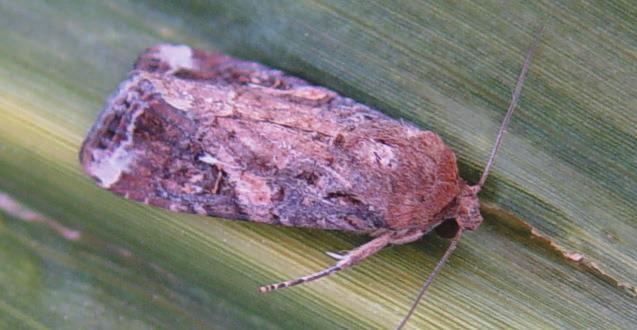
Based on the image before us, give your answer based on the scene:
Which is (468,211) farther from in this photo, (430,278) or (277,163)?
(277,163)

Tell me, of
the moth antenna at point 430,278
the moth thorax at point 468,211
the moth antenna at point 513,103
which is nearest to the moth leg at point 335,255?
the moth antenna at point 430,278

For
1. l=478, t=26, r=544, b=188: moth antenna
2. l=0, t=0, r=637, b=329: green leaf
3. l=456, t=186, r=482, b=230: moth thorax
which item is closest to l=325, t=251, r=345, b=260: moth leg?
l=0, t=0, r=637, b=329: green leaf

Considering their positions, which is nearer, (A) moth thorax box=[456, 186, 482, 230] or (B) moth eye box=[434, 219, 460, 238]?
(A) moth thorax box=[456, 186, 482, 230]

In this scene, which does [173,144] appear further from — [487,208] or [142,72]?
[487,208]

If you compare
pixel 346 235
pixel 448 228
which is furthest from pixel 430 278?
pixel 346 235

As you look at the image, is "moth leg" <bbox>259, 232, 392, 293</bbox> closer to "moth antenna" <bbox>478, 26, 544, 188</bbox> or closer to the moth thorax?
the moth thorax
